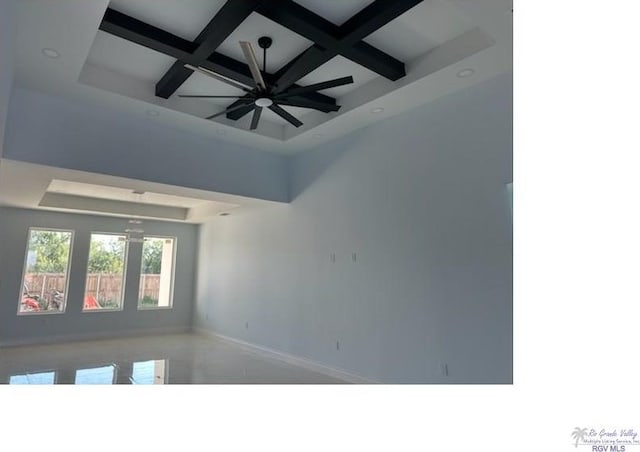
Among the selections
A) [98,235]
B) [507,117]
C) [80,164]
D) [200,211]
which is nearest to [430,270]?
[507,117]

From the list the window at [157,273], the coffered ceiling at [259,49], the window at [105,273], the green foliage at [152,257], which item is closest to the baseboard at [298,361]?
the window at [157,273]

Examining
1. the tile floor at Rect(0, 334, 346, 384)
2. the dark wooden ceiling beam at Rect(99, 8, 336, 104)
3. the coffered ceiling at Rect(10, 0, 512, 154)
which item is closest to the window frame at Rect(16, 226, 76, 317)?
the tile floor at Rect(0, 334, 346, 384)

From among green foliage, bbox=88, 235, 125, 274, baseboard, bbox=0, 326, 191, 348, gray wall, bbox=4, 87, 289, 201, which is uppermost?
gray wall, bbox=4, 87, 289, 201

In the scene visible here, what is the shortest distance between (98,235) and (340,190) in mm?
5860

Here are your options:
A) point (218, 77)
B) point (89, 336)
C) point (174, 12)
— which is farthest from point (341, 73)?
point (89, 336)

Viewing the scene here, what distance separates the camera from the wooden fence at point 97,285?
23.2ft

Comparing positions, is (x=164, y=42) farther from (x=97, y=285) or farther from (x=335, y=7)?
(x=97, y=285)

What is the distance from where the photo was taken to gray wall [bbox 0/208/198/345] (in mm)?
6766

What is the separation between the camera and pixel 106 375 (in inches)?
184

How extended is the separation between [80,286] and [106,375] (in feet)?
11.8

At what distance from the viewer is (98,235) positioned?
7.79 m

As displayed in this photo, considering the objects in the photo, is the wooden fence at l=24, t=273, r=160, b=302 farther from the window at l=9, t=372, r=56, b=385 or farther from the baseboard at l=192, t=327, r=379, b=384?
the window at l=9, t=372, r=56, b=385
